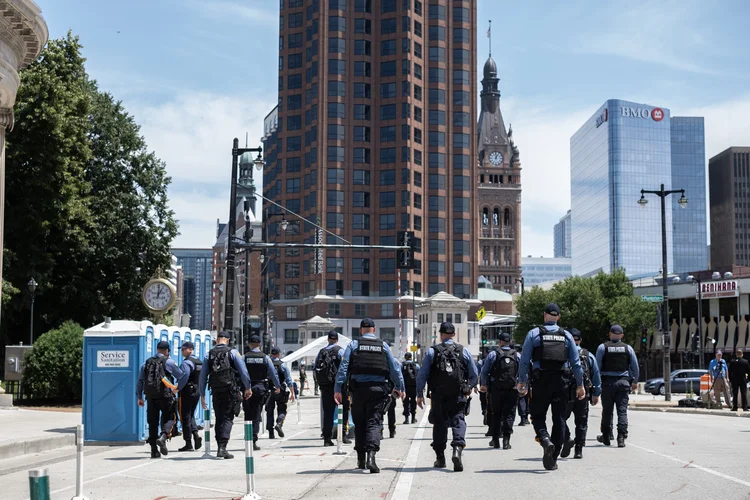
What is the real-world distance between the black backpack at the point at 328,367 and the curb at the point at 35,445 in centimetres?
479

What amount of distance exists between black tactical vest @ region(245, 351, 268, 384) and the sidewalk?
3.93 metres

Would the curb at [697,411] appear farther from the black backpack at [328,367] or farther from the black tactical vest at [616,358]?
the black backpack at [328,367]

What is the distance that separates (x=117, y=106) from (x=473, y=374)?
3653 cm

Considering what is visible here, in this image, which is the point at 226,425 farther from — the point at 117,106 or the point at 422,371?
the point at 117,106

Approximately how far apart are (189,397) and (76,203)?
70.5ft

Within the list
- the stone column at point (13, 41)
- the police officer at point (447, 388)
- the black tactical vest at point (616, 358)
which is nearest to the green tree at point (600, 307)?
the stone column at point (13, 41)

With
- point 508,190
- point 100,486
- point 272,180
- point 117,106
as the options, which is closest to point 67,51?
point 117,106

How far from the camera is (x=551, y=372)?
12.5m

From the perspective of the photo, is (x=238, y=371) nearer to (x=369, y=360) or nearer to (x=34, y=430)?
(x=369, y=360)

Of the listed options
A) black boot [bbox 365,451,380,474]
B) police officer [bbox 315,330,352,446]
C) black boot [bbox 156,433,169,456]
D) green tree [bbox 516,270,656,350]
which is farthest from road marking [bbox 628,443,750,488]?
green tree [bbox 516,270,656,350]

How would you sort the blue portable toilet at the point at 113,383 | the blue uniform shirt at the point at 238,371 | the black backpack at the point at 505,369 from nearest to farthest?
the blue uniform shirt at the point at 238,371 → the black backpack at the point at 505,369 → the blue portable toilet at the point at 113,383

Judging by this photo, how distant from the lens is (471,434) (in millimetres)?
21094

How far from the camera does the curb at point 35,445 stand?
52.3ft

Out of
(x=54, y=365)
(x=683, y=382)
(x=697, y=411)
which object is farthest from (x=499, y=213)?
(x=54, y=365)
